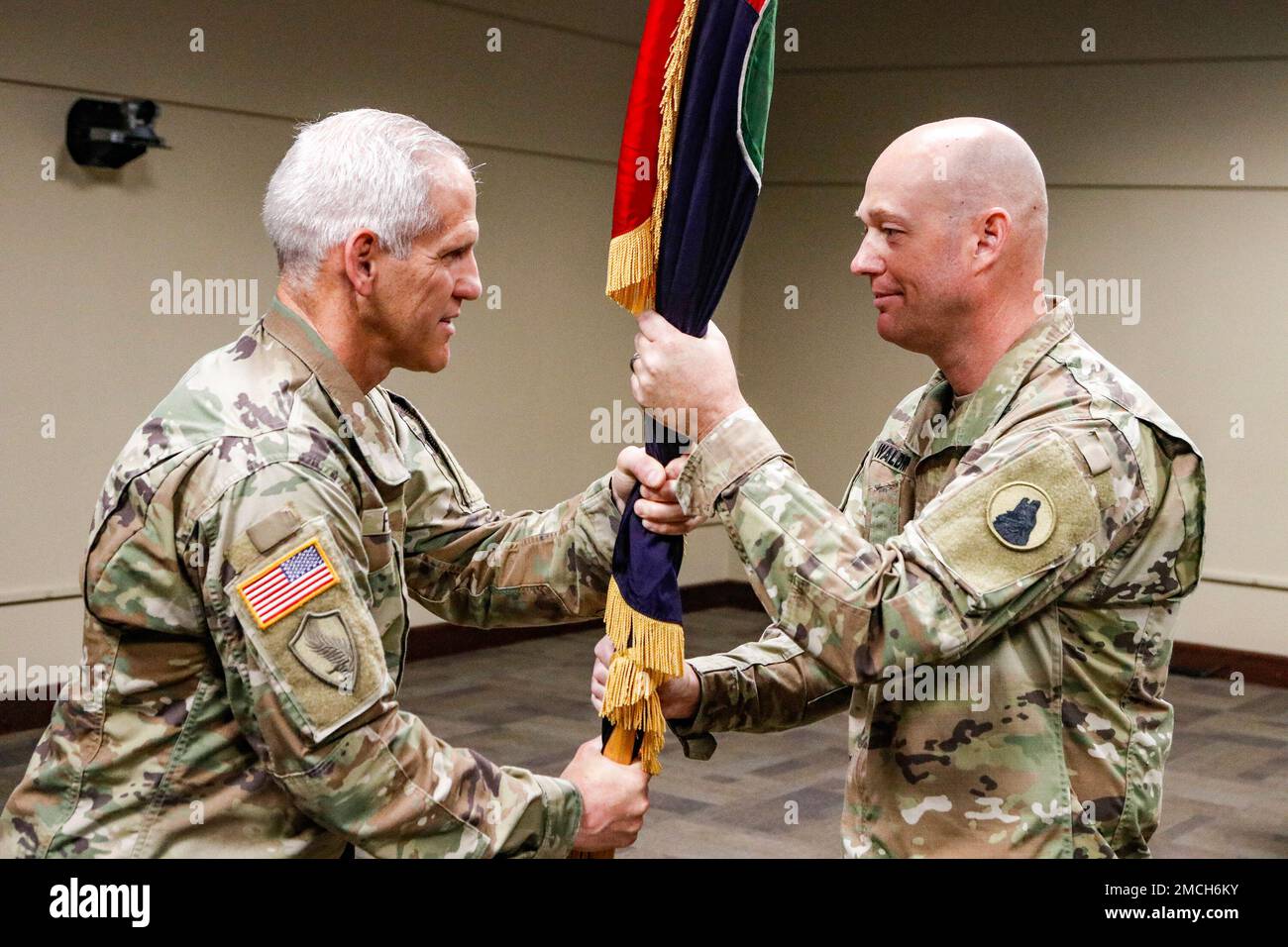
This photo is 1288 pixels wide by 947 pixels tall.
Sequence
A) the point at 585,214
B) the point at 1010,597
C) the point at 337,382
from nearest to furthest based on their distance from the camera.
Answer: the point at 1010,597, the point at 337,382, the point at 585,214

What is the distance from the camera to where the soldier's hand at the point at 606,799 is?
204 cm

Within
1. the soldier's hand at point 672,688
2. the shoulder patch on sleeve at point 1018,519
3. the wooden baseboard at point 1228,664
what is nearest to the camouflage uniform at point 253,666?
the soldier's hand at point 672,688

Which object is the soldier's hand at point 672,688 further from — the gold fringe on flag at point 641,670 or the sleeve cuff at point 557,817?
the sleeve cuff at point 557,817

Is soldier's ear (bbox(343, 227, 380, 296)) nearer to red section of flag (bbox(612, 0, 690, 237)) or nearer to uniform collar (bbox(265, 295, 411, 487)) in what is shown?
uniform collar (bbox(265, 295, 411, 487))

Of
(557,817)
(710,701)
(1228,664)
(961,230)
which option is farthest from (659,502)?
(1228,664)

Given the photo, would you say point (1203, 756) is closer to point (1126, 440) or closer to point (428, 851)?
point (1126, 440)

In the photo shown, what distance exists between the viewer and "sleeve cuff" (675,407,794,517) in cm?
192

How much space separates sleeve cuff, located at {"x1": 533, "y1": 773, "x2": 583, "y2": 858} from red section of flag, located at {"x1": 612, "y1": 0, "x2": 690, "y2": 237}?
2.59ft

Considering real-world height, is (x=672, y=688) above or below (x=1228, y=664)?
above

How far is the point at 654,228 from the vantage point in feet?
6.89

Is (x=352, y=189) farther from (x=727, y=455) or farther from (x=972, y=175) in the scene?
(x=972, y=175)

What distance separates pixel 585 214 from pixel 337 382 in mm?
6006

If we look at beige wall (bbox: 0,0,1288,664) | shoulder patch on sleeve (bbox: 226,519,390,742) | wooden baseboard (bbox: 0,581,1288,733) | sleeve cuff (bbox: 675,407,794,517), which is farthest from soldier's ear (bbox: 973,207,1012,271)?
wooden baseboard (bbox: 0,581,1288,733)

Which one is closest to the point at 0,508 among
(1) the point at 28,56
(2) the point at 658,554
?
(1) the point at 28,56
